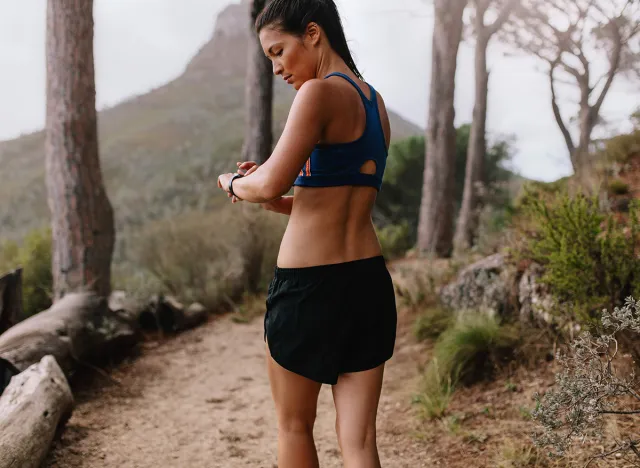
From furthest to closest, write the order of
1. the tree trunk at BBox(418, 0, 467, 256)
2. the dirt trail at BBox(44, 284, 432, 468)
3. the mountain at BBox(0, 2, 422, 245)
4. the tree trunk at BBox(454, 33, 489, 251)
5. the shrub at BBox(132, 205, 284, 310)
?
the mountain at BBox(0, 2, 422, 245), the tree trunk at BBox(454, 33, 489, 251), the tree trunk at BBox(418, 0, 467, 256), the shrub at BBox(132, 205, 284, 310), the dirt trail at BBox(44, 284, 432, 468)

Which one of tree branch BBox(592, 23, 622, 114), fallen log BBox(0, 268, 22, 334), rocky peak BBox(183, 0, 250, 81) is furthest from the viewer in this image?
rocky peak BBox(183, 0, 250, 81)

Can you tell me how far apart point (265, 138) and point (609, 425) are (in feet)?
19.0

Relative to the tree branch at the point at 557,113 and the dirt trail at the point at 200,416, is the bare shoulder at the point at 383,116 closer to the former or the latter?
the dirt trail at the point at 200,416

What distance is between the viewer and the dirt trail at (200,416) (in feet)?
10.1

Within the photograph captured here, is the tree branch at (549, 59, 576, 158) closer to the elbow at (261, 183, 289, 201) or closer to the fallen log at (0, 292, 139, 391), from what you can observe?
the fallen log at (0, 292, 139, 391)

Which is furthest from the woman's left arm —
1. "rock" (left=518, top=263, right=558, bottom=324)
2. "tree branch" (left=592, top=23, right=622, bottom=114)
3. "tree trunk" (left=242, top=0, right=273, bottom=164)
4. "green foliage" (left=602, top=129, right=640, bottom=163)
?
"tree branch" (left=592, top=23, right=622, bottom=114)

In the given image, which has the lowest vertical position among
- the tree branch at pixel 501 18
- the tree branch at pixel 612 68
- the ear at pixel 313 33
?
the ear at pixel 313 33

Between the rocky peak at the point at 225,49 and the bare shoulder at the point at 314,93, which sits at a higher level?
the rocky peak at the point at 225,49

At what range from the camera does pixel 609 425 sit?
8.42 ft

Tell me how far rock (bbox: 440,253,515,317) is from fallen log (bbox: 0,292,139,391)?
2898mm

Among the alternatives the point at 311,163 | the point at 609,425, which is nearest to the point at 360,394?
the point at 311,163

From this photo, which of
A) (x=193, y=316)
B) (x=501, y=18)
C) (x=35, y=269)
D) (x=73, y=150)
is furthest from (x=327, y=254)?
(x=501, y=18)

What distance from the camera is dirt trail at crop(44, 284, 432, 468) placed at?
10.1ft

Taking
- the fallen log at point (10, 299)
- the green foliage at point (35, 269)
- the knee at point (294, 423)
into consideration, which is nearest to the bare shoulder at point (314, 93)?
the knee at point (294, 423)
